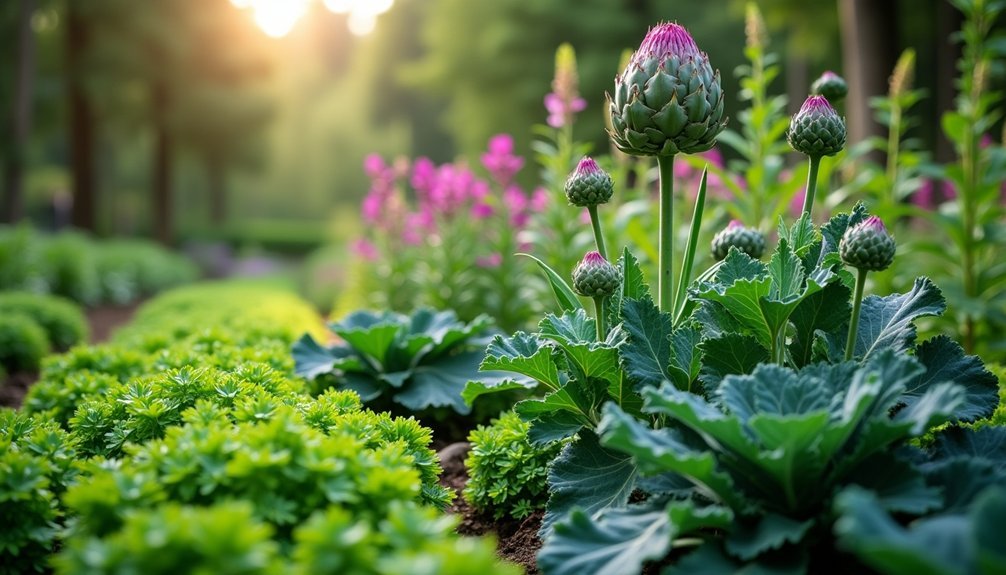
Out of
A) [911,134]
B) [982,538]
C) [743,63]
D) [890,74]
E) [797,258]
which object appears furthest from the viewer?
[743,63]

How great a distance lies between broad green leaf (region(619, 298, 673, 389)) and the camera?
210cm

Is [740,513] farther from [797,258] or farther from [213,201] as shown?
[213,201]

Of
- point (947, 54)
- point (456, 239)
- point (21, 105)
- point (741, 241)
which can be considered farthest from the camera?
point (21, 105)

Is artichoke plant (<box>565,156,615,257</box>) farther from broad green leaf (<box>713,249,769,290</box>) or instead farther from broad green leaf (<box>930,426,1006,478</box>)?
broad green leaf (<box>930,426,1006,478</box>)

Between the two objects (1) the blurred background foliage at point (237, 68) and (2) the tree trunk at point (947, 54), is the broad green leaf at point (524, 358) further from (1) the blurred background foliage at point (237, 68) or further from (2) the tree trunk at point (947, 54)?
(1) the blurred background foliage at point (237, 68)

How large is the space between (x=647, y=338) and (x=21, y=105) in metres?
14.6

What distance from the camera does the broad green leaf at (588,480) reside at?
207 cm

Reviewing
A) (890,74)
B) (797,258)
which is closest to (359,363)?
(797,258)

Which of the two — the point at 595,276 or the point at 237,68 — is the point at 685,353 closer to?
the point at 595,276

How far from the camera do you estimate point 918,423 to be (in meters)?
1.63

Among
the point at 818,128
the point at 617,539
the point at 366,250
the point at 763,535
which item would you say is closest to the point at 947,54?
the point at 366,250

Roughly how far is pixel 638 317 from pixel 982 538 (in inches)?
42.6

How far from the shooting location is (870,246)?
183cm

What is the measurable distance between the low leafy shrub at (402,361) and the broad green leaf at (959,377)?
1.54m
